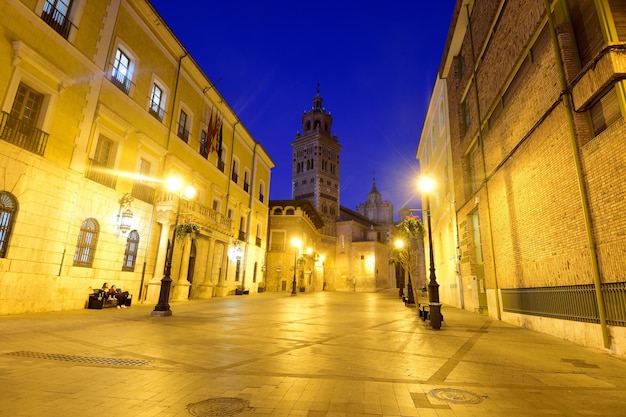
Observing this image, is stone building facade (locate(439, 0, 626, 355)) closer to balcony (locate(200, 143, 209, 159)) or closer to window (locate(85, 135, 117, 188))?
window (locate(85, 135, 117, 188))

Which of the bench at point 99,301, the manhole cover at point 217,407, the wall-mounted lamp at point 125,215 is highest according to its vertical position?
the wall-mounted lamp at point 125,215

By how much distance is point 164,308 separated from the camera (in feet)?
39.5

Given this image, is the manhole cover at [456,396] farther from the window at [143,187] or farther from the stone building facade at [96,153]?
the window at [143,187]

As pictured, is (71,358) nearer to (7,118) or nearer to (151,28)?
(7,118)

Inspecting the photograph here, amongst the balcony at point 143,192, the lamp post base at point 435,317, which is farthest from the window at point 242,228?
the lamp post base at point 435,317

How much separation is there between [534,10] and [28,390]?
14080 millimetres

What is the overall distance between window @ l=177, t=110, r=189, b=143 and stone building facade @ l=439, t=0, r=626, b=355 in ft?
59.1

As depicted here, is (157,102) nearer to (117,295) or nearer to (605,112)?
(117,295)

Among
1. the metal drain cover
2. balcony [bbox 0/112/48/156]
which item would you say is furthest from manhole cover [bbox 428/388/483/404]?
balcony [bbox 0/112/48/156]

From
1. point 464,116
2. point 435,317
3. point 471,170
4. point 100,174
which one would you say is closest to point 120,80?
point 100,174

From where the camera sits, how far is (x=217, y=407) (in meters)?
3.53

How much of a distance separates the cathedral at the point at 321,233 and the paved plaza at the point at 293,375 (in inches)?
1011

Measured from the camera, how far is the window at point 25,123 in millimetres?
11016

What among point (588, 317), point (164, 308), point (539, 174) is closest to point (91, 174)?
point (164, 308)
